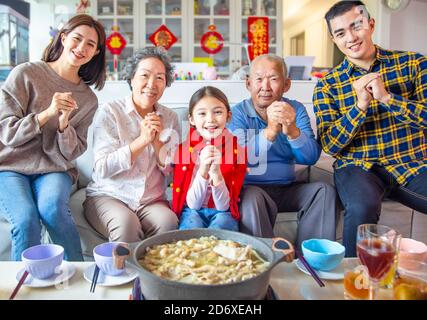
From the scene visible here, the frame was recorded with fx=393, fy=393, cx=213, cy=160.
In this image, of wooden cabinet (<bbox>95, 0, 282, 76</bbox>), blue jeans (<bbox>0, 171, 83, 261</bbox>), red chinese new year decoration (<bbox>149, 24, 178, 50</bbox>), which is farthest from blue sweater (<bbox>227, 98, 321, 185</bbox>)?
wooden cabinet (<bbox>95, 0, 282, 76</bbox>)

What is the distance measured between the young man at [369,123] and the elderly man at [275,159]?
0.34 ft

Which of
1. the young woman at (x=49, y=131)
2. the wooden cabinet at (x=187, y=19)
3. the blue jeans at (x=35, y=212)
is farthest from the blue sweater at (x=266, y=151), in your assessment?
the wooden cabinet at (x=187, y=19)

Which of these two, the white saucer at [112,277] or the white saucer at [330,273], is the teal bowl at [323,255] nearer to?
the white saucer at [330,273]

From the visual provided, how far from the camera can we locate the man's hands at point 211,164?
1271mm

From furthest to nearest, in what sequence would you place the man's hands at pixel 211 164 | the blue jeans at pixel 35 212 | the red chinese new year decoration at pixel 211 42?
the red chinese new year decoration at pixel 211 42 < the blue jeans at pixel 35 212 < the man's hands at pixel 211 164

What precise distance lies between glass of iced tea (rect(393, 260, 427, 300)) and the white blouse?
0.95 meters

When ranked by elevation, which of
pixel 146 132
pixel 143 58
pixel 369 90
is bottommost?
pixel 146 132

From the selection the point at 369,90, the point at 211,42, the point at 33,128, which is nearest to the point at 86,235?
the point at 33,128

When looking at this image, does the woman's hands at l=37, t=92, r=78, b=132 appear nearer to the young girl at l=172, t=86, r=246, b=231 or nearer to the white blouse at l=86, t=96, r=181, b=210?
the white blouse at l=86, t=96, r=181, b=210

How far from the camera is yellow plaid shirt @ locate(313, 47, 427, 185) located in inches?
63.8

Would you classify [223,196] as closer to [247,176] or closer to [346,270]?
[247,176]

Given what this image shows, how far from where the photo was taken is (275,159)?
1756 mm

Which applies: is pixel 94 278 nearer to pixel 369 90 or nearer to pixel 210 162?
pixel 210 162

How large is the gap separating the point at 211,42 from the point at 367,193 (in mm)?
3360
